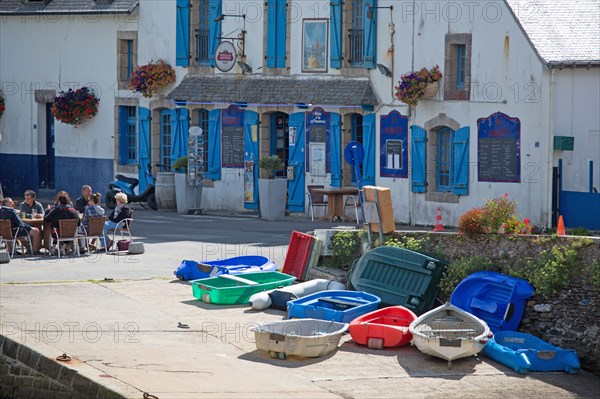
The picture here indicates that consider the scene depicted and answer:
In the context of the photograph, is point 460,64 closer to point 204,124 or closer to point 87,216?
point 204,124

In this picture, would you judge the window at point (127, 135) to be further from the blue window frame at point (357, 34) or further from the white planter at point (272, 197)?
the blue window frame at point (357, 34)

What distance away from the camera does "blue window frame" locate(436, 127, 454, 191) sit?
2861cm

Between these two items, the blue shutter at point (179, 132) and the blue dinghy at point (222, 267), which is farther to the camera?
the blue shutter at point (179, 132)

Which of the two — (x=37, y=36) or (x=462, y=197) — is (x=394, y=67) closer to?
(x=462, y=197)

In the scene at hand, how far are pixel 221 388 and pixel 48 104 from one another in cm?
2372

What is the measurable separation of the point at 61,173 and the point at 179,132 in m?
4.67

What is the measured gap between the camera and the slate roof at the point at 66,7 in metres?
33.8

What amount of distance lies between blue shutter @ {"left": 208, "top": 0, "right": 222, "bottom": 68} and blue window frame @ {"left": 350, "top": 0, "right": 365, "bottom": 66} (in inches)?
143

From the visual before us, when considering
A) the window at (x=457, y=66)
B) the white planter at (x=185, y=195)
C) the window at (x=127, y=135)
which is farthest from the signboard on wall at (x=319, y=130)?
the window at (x=127, y=135)

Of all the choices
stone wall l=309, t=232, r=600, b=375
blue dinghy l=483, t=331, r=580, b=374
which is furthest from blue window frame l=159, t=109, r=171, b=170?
blue dinghy l=483, t=331, r=580, b=374

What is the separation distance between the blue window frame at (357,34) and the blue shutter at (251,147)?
9.46ft

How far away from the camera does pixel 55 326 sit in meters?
17.0

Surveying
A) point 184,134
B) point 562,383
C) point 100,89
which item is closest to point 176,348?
point 562,383

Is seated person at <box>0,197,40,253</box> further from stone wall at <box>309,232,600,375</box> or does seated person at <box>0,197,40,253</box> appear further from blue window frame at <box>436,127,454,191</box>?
blue window frame at <box>436,127,454,191</box>
